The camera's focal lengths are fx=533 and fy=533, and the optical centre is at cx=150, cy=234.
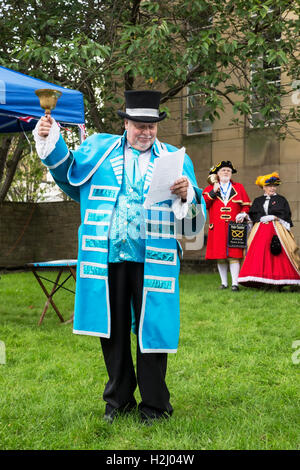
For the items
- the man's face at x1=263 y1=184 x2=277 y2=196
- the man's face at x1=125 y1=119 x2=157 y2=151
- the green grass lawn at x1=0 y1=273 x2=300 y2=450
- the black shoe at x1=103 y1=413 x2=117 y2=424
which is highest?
the man's face at x1=125 y1=119 x2=157 y2=151

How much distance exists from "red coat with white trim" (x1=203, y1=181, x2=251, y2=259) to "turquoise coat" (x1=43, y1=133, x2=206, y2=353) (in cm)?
616

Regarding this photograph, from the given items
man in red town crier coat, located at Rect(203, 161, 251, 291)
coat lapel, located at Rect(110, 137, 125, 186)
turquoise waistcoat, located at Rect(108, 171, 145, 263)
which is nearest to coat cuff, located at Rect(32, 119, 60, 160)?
coat lapel, located at Rect(110, 137, 125, 186)

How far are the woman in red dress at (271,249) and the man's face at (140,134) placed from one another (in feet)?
19.3

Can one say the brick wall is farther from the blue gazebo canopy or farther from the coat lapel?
the coat lapel

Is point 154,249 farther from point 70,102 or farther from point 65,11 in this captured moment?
point 65,11

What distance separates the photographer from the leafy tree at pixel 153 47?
816cm

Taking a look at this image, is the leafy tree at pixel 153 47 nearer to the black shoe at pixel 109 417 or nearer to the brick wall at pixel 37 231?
the brick wall at pixel 37 231

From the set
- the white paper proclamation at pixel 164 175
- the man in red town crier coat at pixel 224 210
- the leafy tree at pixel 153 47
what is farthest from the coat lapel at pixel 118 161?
the man in red town crier coat at pixel 224 210

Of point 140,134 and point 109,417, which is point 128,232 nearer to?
point 140,134

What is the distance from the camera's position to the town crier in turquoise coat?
10.4 feet

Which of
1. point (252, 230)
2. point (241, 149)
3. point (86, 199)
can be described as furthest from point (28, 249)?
point (86, 199)

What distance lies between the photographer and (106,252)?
3164mm

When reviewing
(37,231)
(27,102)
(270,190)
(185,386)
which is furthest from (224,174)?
(37,231)

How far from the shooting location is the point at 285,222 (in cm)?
902
